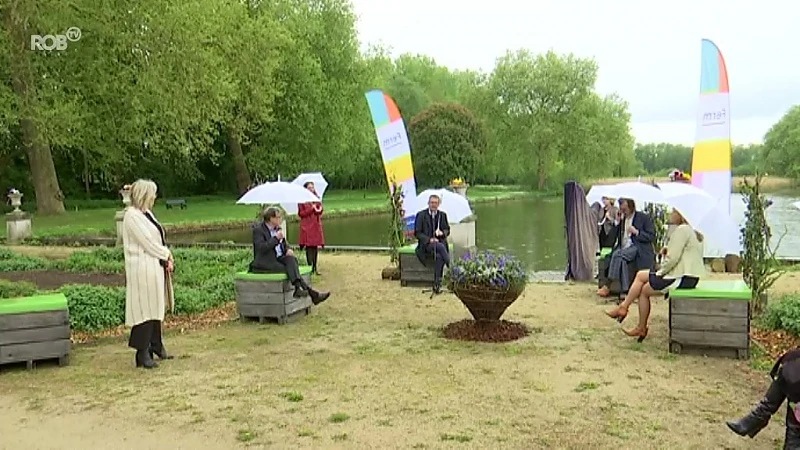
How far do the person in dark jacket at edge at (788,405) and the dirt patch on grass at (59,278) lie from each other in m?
8.32

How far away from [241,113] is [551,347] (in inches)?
1035

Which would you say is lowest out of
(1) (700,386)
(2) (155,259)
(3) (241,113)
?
(1) (700,386)

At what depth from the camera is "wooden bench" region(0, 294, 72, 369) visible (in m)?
6.08

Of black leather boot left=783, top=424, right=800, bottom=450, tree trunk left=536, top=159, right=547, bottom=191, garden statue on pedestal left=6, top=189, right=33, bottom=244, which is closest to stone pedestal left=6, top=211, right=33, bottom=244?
garden statue on pedestal left=6, top=189, right=33, bottom=244

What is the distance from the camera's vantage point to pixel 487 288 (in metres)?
6.96

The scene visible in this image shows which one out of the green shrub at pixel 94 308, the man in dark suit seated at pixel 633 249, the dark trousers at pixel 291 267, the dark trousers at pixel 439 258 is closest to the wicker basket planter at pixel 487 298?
the dark trousers at pixel 291 267

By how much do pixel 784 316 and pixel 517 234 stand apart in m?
14.4

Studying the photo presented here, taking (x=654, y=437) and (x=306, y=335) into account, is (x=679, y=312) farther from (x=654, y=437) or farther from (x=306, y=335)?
(x=306, y=335)

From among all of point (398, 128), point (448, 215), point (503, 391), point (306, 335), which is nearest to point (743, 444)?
point (503, 391)

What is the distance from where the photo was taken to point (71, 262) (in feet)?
39.3

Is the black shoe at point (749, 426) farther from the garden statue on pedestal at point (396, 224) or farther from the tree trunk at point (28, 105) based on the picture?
the tree trunk at point (28, 105)

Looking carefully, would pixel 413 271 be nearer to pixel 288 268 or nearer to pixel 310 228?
pixel 310 228

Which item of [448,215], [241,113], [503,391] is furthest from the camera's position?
[241,113]

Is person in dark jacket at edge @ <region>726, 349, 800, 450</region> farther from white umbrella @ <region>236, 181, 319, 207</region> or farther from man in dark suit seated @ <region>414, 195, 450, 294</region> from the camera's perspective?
white umbrella @ <region>236, 181, 319, 207</region>
